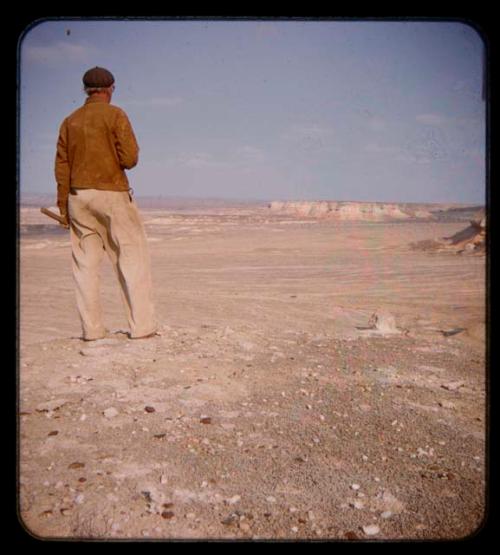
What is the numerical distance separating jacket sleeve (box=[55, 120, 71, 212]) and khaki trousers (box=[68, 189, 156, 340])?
0.22 feet

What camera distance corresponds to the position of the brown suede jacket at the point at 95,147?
4469mm

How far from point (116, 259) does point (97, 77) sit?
4.86ft

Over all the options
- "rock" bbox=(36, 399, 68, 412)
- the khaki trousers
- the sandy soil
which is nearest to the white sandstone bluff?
the sandy soil

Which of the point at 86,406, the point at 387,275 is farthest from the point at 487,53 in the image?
the point at 387,275

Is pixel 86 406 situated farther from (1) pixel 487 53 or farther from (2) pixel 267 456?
(1) pixel 487 53

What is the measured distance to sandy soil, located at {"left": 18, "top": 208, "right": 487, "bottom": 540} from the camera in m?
2.51

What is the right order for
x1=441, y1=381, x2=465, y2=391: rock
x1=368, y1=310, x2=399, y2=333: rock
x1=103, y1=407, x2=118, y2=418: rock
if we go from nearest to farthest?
x1=103, y1=407, x2=118, y2=418: rock → x1=441, y1=381, x2=465, y2=391: rock → x1=368, y1=310, x2=399, y2=333: rock

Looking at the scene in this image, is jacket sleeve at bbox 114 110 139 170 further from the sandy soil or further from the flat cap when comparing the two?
the sandy soil

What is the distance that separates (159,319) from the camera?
5844 millimetres

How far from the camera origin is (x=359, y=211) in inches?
896

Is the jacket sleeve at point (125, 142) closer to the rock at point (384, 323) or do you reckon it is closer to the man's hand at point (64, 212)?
the man's hand at point (64, 212)

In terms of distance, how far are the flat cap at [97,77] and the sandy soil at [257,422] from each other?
2.07 m

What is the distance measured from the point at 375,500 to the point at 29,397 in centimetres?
225
